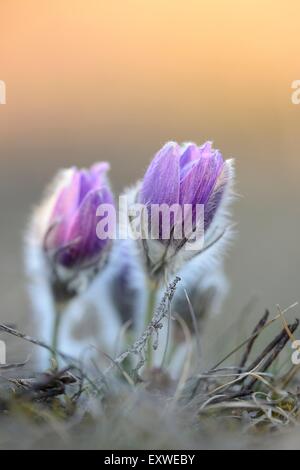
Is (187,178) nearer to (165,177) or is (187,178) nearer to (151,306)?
(165,177)

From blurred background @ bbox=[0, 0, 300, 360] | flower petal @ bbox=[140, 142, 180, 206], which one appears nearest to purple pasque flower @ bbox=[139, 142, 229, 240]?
flower petal @ bbox=[140, 142, 180, 206]

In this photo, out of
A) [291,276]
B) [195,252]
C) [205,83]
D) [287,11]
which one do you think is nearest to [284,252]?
[291,276]

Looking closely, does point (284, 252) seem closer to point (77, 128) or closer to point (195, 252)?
point (195, 252)

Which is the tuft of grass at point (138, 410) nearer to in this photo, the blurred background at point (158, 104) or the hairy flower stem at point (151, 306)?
the hairy flower stem at point (151, 306)

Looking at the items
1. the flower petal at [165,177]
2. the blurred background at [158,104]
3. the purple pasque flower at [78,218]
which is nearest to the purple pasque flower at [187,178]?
the flower petal at [165,177]

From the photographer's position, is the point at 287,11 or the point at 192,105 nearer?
the point at 192,105

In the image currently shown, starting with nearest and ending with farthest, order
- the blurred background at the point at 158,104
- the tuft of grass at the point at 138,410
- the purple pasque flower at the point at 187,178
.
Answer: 1. the tuft of grass at the point at 138,410
2. the purple pasque flower at the point at 187,178
3. the blurred background at the point at 158,104

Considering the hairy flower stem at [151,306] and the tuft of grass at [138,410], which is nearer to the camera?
the tuft of grass at [138,410]

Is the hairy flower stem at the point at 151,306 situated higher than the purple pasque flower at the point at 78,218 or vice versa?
the purple pasque flower at the point at 78,218
